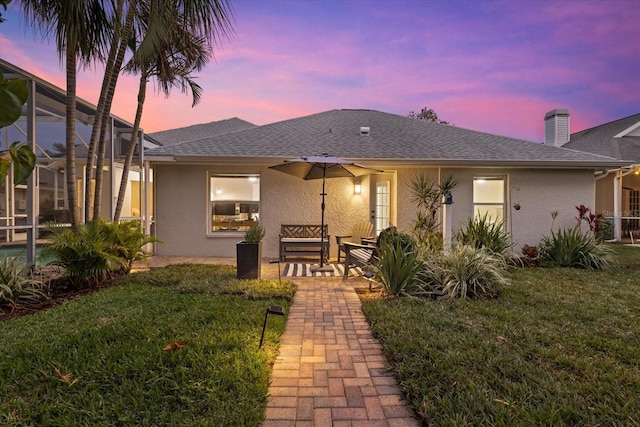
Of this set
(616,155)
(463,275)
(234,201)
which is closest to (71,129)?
(234,201)

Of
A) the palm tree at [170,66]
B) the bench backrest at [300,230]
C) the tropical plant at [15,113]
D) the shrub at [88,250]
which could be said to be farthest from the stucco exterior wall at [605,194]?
the tropical plant at [15,113]

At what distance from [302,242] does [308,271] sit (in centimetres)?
120

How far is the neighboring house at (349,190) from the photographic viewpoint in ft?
30.5

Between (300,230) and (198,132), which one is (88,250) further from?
(198,132)

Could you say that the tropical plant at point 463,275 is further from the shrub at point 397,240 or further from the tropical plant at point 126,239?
the tropical plant at point 126,239

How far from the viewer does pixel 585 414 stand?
227 cm

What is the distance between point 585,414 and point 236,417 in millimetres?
2320

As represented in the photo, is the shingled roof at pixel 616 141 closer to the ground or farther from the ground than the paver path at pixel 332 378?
farther from the ground

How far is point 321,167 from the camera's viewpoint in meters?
7.74

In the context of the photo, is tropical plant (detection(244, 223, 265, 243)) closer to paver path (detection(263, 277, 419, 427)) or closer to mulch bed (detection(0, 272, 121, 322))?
paver path (detection(263, 277, 419, 427))

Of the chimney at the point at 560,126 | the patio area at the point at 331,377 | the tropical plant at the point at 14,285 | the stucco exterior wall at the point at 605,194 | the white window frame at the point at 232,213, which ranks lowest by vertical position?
the patio area at the point at 331,377

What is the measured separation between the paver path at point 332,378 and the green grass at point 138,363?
0.15m

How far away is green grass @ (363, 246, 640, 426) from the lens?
2.32m

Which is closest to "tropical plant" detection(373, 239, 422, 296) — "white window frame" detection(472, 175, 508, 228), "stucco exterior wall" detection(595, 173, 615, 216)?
"white window frame" detection(472, 175, 508, 228)
